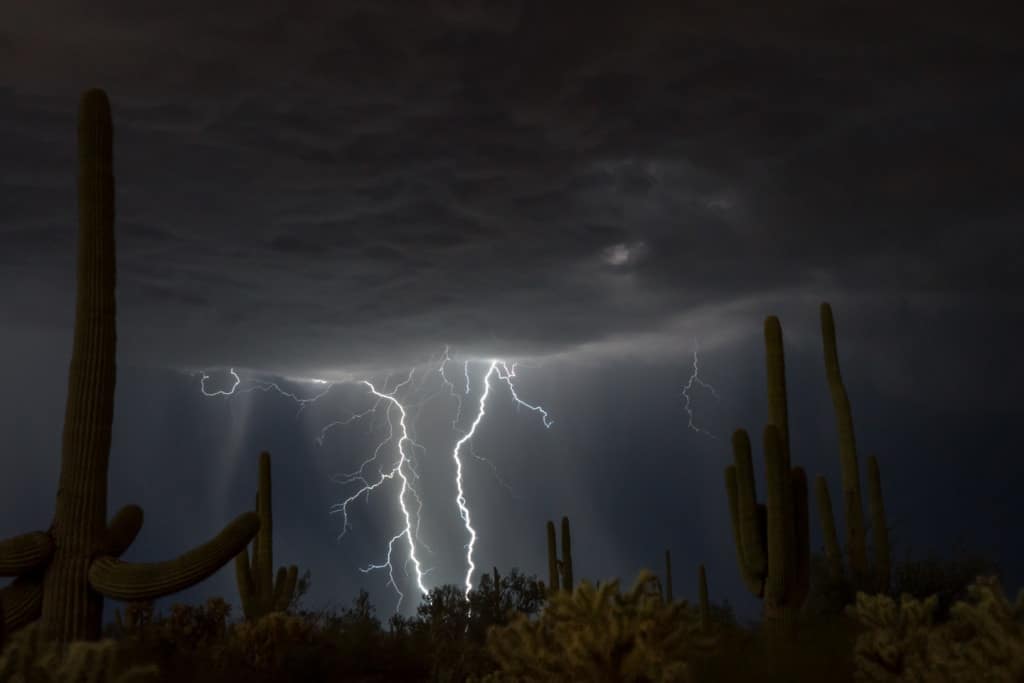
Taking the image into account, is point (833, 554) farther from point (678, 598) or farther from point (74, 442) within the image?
point (74, 442)

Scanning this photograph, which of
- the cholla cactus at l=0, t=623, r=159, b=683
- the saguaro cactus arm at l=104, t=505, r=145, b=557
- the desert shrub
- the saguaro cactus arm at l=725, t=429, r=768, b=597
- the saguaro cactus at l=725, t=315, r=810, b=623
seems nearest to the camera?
the cholla cactus at l=0, t=623, r=159, b=683

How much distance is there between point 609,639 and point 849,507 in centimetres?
1210

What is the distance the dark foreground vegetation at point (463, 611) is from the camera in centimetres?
552

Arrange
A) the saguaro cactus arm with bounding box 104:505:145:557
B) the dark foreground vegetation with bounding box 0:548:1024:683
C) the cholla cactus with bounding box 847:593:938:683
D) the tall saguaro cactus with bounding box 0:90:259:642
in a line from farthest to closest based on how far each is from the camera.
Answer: the saguaro cactus arm with bounding box 104:505:145:557
the tall saguaro cactus with bounding box 0:90:259:642
the cholla cactus with bounding box 847:593:938:683
the dark foreground vegetation with bounding box 0:548:1024:683

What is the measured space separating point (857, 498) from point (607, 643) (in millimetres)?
12159

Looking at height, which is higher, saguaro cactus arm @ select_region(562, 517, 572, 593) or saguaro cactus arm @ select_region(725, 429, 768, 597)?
saguaro cactus arm @ select_region(725, 429, 768, 597)

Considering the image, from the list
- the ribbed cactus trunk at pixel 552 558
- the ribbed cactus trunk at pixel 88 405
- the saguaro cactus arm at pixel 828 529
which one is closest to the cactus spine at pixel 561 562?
the ribbed cactus trunk at pixel 552 558

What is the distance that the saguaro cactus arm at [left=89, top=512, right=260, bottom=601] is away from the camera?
7301 mm

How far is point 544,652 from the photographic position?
5.75 m

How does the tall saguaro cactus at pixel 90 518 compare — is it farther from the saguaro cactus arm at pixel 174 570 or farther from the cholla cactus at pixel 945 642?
the cholla cactus at pixel 945 642

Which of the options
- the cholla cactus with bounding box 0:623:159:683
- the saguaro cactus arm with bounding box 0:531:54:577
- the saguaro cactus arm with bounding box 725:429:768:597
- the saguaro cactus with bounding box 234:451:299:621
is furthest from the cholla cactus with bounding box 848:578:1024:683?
the saguaro cactus with bounding box 234:451:299:621

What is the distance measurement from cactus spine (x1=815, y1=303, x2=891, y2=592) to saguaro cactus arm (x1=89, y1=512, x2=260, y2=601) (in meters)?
12.2

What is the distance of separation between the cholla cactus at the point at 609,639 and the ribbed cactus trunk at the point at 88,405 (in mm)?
4488

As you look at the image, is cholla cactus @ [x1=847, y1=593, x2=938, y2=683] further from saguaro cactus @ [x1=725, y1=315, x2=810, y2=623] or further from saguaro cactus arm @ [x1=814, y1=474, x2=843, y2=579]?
saguaro cactus arm @ [x1=814, y1=474, x2=843, y2=579]
